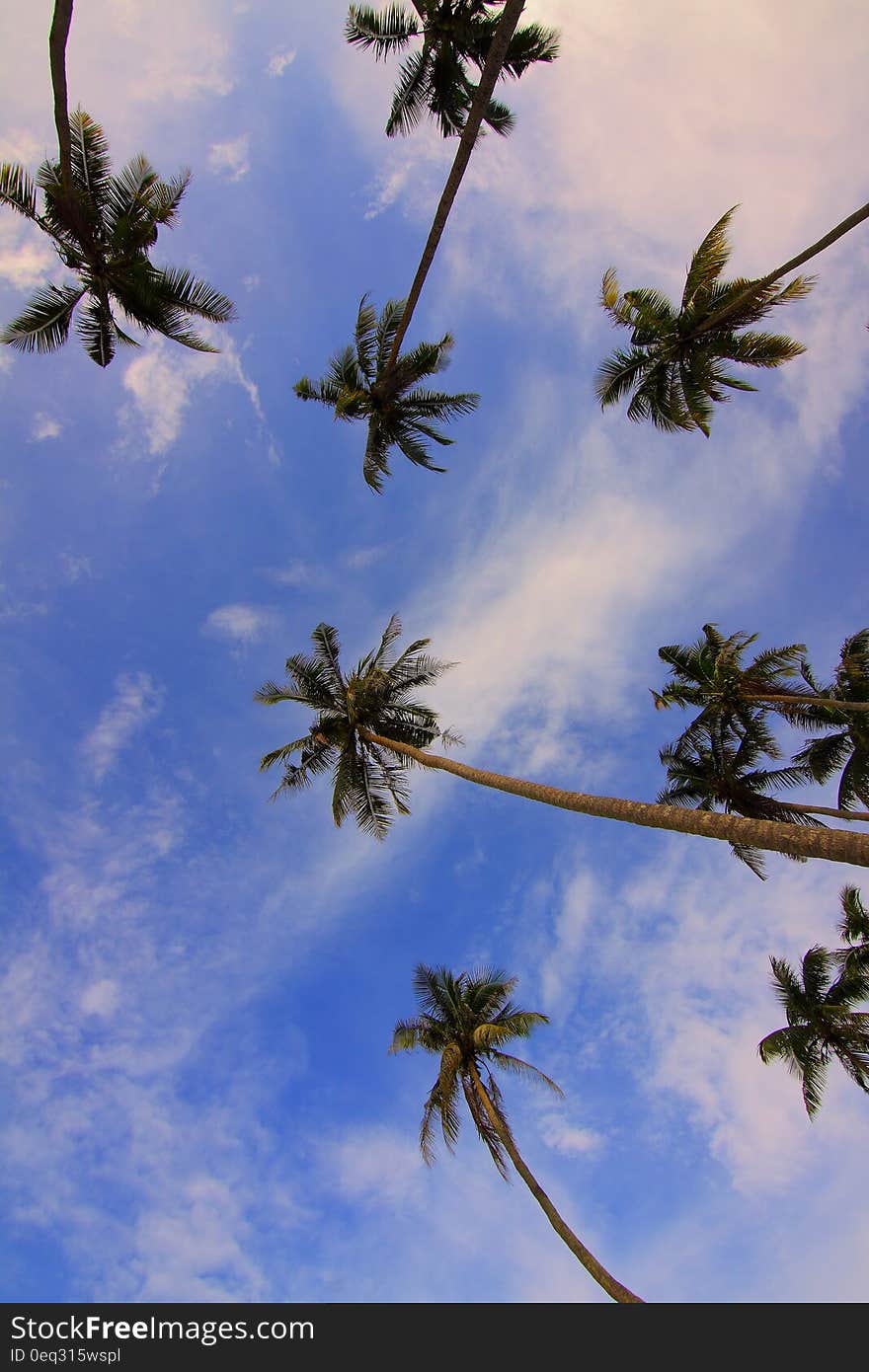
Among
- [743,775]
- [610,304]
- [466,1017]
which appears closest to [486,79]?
[610,304]

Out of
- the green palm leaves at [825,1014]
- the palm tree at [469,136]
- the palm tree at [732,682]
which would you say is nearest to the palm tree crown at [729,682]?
the palm tree at [732,682]

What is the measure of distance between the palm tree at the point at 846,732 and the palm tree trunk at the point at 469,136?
664 inches

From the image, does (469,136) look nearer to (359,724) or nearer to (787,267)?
(787,267)

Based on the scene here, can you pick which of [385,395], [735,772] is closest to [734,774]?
[735,772]

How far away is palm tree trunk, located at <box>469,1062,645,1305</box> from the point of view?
11.7 metres

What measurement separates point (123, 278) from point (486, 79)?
26.8 ft

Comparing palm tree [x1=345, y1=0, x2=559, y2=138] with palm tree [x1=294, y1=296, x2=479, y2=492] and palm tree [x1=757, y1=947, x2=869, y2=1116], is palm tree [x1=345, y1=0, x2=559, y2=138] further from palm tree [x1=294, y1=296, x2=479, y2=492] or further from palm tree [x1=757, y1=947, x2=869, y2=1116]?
palm tree [x1=757, y1=947, x2=869, y2=1116]

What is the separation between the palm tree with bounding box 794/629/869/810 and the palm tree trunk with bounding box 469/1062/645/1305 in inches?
603

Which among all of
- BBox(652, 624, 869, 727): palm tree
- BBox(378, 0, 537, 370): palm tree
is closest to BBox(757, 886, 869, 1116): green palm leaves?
BBox(652, 624, 869, 727): palm tree

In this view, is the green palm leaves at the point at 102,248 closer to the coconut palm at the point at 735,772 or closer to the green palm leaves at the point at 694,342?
the green palm leaves at the point at 694,342

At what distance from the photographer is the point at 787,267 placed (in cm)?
1192

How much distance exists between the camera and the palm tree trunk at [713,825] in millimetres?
6059
